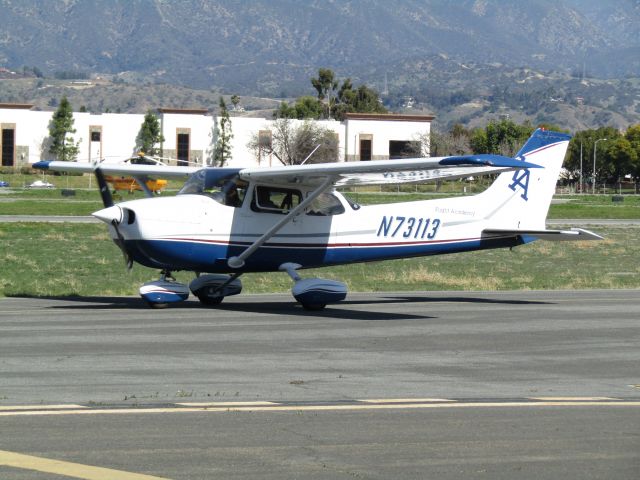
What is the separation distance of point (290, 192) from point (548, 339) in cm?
548

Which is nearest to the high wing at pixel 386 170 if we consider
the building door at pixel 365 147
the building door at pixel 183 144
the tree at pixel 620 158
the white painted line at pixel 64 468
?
the white painted line at pixel 64 468

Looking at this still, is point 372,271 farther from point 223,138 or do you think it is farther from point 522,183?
point 223,138

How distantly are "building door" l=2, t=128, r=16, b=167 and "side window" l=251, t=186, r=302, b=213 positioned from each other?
92.2m

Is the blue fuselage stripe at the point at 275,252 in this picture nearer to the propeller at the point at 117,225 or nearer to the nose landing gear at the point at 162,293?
the propeller at the point at 117,225

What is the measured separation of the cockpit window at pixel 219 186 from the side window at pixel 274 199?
0.99 feet

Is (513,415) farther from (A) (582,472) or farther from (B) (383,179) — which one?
(B) (383,179)

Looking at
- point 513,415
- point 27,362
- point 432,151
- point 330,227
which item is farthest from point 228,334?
point 432,151

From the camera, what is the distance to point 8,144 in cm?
10669

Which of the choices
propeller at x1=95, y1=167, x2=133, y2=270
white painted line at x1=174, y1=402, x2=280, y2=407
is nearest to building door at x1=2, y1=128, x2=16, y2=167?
propeller at x1=95, y1=167, x2=133, y2=270

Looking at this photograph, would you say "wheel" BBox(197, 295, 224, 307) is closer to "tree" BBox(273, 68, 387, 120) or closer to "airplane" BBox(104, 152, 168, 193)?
"airplane" BBox(104, 152, 168, 193)

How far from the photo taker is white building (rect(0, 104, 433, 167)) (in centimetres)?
10612

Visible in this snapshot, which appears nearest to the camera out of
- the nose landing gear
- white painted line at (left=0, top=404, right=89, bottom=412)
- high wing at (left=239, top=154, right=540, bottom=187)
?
white painted line at (left=0, top=404, right=89, bottom=412)

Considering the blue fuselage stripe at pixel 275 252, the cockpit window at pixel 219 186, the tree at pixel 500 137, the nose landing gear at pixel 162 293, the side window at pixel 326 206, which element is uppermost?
the tree at pixel 500 137

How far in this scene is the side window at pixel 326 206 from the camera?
18.9m
